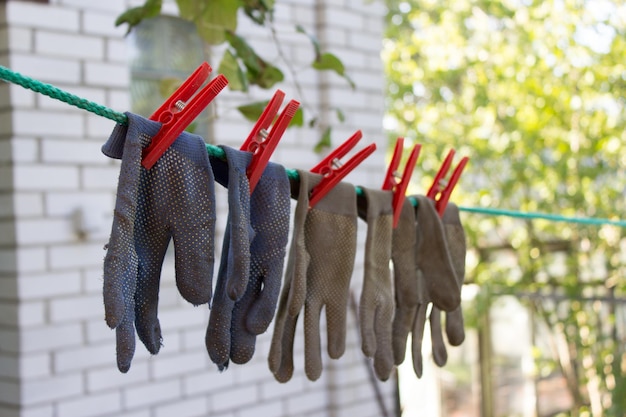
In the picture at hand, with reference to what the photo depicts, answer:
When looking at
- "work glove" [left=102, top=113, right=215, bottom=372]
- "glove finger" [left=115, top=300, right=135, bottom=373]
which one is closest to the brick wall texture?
"work glove" [left=102, top=113, right=215, bottom=372]

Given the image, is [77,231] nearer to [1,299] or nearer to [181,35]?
[1,299]

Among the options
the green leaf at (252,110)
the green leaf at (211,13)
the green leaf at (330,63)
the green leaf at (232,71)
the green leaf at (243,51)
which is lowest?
the green leaf at (252,110)

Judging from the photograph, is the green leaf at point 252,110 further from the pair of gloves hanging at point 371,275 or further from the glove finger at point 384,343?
the glove finger at point 384,343

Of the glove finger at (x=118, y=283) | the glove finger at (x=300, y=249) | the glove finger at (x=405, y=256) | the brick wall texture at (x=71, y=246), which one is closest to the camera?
the glove finger at (x=118, y=283)

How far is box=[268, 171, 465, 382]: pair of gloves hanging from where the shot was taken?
161 cm

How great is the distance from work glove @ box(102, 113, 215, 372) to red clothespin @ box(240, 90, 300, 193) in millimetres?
132

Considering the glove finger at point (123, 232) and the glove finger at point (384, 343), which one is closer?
the glove finger at point (123, 232)

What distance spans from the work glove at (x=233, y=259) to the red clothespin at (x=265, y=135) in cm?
2

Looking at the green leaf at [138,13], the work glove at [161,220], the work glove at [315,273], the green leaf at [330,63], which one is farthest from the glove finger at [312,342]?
the green leaf at [138,13]

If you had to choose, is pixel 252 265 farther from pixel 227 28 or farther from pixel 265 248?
pixel 227 28

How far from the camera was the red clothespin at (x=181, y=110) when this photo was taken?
1242mm

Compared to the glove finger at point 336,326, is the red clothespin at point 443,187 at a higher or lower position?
higher

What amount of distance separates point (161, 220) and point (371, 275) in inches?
23.2

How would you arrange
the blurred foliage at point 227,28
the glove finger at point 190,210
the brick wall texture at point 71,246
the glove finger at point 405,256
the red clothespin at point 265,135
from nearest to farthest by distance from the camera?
1. the glove finger at point 190,210
2. the red clothespin at point 265,135
3. the glove finger at point 405,256
4. the blurred foliage at point 227,28
5. the brick wall texture at point 71,246
